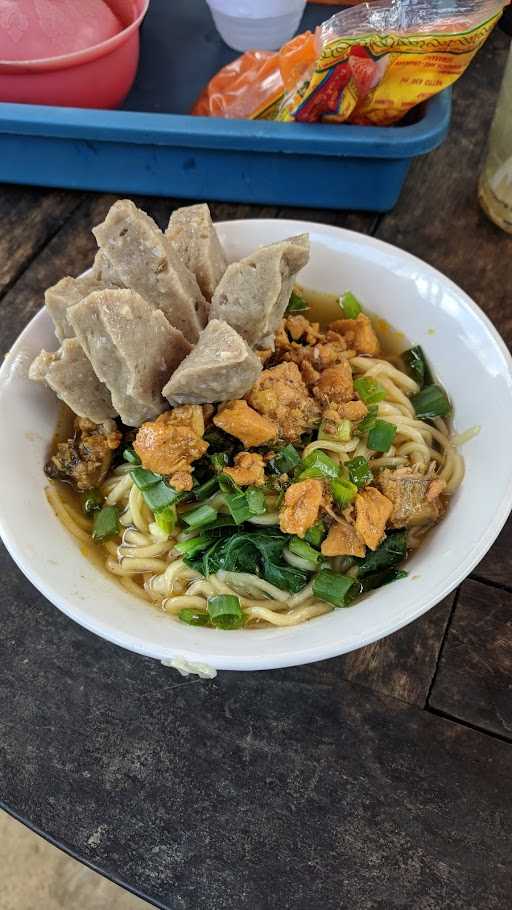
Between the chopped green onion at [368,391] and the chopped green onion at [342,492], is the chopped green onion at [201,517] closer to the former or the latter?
the chopped green onion at [342,492]

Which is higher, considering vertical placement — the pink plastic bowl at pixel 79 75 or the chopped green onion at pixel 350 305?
the pink plastic bowl at pixel 79 75

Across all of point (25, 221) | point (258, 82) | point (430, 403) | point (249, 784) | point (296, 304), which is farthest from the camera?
point (25, 221)

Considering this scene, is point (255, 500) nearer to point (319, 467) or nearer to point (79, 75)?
point (319, 467)

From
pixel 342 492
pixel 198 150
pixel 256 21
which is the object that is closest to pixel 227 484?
pixel 342 492

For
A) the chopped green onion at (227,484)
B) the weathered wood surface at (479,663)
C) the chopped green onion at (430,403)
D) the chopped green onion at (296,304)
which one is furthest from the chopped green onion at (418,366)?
the chopped green onion at (227,484)

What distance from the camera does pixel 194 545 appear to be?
1780 mm

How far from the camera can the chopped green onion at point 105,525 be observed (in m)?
1.89

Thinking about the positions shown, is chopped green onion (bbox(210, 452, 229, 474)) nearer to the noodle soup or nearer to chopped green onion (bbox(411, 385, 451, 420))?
the noodle soup

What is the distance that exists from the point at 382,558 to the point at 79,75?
1992mm

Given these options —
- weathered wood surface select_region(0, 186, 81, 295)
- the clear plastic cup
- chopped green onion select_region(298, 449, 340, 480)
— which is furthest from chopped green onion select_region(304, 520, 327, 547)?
the clear plastic cup

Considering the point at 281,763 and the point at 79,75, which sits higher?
the point at 79,75

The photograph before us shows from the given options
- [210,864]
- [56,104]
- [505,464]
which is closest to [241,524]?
[505,464]

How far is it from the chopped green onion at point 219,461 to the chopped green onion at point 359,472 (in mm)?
325

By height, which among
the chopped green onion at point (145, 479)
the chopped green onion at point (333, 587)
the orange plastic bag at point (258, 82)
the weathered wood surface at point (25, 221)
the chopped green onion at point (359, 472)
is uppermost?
the orange plastic bag at point (258, 82)
